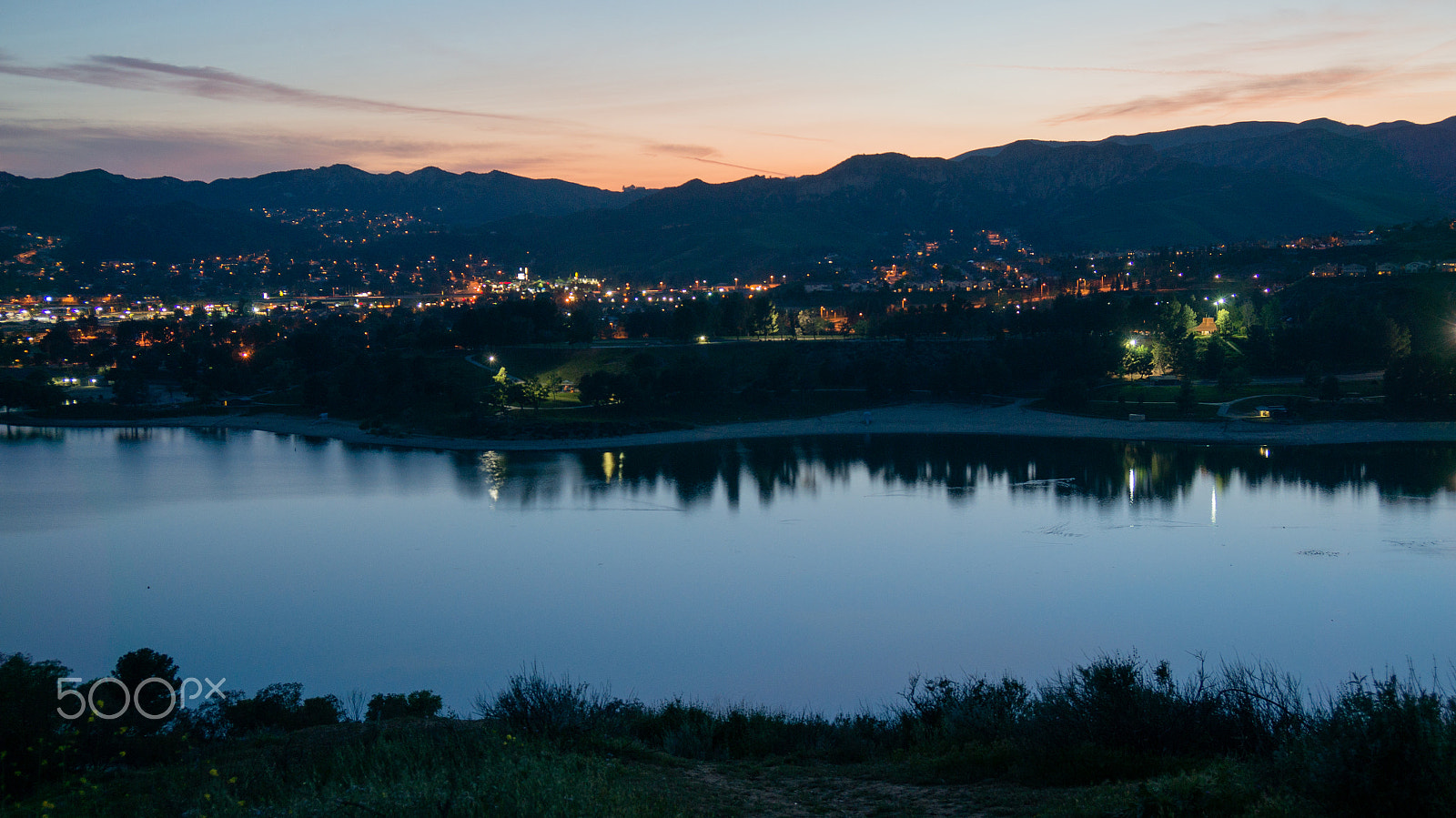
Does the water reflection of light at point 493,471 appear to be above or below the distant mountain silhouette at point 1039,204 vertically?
below

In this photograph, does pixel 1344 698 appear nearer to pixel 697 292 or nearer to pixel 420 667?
pixel 420 667

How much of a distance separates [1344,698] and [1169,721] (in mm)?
1648

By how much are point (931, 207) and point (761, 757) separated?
147m

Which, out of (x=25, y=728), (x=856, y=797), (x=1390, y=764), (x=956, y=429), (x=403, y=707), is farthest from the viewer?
(x=956, y=429)

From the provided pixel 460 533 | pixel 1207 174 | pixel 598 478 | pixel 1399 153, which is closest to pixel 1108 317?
pixel 598 478

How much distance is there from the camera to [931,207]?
5797 inches

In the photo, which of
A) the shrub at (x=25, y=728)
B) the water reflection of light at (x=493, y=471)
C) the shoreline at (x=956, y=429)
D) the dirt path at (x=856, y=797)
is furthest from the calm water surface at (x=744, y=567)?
the dirt path at (x=856, y=797)

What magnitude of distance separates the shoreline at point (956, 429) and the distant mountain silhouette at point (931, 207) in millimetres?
66117

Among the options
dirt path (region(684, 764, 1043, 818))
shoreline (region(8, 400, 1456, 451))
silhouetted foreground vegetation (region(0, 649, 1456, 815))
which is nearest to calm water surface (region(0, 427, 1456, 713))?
shoreline (region(8, 400, 1456, 451))

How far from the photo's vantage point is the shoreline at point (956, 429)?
32.4m

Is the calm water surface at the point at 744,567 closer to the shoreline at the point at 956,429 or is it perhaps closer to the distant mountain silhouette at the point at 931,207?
the shoreline at the point at 956,429

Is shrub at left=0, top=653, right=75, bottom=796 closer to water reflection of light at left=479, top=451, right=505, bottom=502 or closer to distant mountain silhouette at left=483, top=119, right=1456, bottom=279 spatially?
water reflection of light at left=479, top=451, right=505, bottom=502

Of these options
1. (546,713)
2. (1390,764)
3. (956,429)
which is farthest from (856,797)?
(956,429)

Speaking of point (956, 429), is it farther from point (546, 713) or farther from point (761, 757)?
point (546, 713)
